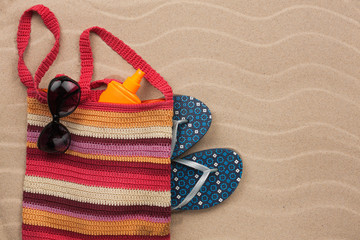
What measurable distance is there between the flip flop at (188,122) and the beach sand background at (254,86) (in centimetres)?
3

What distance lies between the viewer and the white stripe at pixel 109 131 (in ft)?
2.44

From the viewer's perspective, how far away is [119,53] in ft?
2.66

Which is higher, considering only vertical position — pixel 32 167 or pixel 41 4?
pixel 41 4

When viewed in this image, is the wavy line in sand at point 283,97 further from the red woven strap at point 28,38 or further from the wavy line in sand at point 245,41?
the red woven strap at point 28,38

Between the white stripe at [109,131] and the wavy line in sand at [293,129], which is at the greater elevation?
the wavy line in sand at [293,129]

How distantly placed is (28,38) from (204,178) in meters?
0.56

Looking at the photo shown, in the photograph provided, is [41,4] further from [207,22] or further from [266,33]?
[266,33]

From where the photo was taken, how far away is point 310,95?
848 mm

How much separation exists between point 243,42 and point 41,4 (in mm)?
526

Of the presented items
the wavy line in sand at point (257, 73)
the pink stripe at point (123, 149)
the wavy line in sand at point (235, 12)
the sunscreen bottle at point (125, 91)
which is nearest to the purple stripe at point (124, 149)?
the pink stripe at point (123, 149)

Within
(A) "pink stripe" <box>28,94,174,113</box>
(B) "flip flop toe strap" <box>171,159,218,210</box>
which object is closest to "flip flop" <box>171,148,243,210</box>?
(B) "flip flop toe strap" <box>171,159,218,210</box>

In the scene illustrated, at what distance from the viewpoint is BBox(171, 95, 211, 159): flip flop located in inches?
30.8

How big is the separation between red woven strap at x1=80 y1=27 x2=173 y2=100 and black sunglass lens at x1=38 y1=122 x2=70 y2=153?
Answer: 5.0 inches

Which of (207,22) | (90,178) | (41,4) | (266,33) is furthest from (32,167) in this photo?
(266,33)
